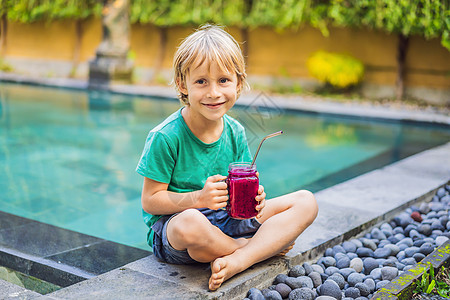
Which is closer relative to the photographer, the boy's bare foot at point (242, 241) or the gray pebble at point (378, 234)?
the boy's bare foot at point (242, 241)

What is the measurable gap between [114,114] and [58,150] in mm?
2558

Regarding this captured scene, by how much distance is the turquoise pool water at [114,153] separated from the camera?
3555 millimetres

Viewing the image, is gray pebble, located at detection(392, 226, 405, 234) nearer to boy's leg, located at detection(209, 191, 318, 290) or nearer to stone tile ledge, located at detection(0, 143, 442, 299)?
stone tile ledge, located at detection(0, 143, 442, 299)

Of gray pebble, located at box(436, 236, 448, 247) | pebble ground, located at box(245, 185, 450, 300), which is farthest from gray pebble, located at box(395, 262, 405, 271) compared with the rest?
gray pebble, located at box(436, 236, 448, 247)

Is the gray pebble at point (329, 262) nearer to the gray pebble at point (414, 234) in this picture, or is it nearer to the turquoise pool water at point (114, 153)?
the gray pebble at point (414, 234)

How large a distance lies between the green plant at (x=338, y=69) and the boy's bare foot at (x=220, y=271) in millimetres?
8734

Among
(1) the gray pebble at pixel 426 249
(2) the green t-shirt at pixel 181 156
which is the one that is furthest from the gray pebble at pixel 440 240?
(2) the green t-shirt at pixel 181 156

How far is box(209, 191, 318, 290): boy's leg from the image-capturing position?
6.81ft

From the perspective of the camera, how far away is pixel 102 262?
2391mm

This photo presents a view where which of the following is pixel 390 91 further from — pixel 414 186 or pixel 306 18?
pixel 414 186

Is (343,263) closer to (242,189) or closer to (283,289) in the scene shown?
(283,289)

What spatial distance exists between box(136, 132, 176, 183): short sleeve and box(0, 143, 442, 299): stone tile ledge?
0.37 meters

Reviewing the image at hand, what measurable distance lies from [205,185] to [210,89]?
38 centimetres

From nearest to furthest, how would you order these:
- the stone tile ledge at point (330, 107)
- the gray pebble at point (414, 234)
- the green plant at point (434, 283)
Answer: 1. the green plant at point (434, 283)
2. the gray pebble at point (414, 234)
3. the stone tile ledge at point (330, 107)
